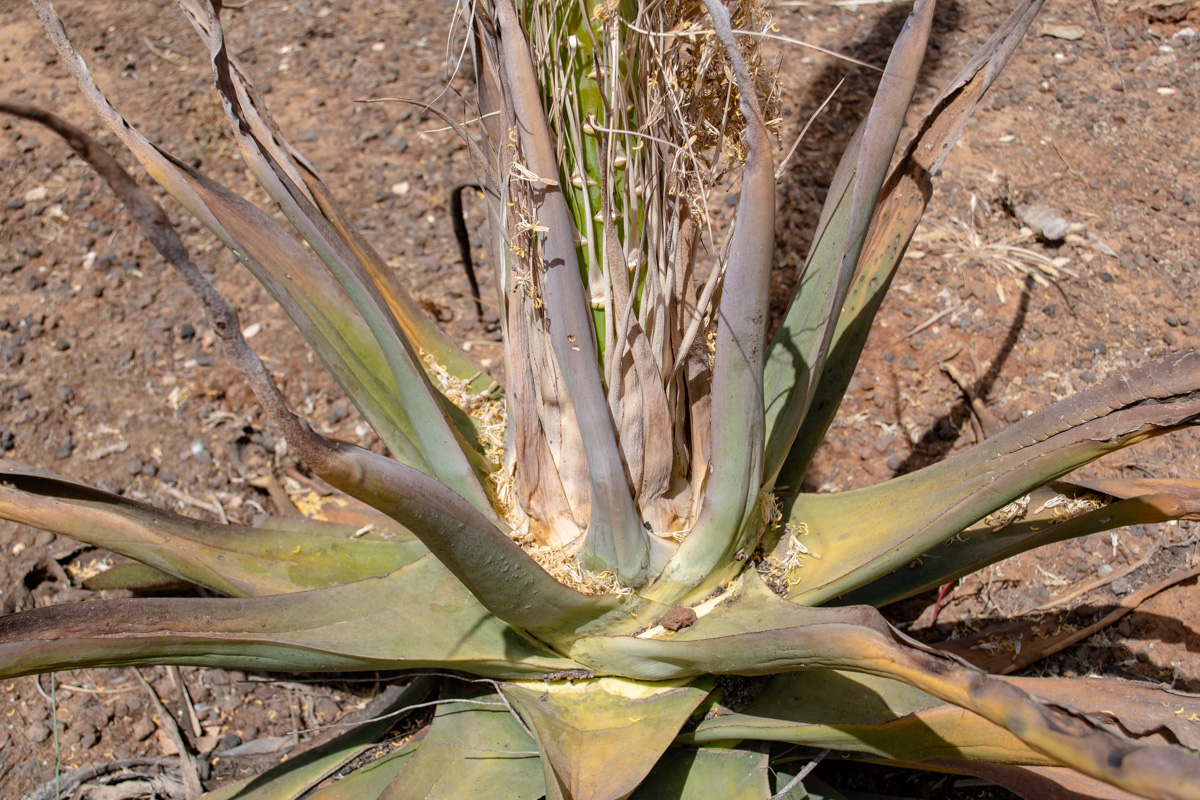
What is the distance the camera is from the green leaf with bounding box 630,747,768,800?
1.28 m

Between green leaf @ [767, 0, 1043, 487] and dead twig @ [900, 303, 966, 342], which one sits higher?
green leaf @ [767, 0, 1043, 487]

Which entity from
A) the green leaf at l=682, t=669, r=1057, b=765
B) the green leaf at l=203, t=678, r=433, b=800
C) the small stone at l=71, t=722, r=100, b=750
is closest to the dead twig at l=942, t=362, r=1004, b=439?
the green leaf at l=682, t=669, r=1057, b=765

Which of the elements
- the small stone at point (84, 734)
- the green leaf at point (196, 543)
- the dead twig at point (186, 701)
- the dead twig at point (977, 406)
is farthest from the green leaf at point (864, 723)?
the small stone at point (84, 734)

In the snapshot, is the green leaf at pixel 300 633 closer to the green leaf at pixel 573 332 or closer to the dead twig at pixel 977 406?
the green leaf at pixel 573 332

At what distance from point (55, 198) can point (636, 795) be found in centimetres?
270

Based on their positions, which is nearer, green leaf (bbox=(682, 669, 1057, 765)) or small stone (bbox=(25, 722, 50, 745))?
green leaf (bbox=(682, 669, 1057, 765))

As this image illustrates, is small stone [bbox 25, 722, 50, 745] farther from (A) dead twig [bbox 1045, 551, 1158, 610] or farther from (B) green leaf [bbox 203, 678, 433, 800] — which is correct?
(A) dead twig [bbox 1045, 551, 1158, 610]

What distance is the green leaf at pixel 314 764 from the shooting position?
4.84 feet

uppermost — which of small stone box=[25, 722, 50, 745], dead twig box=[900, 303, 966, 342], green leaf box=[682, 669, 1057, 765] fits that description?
small stone box=[25, 722, 50, 745]

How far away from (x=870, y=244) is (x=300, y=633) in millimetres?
1110

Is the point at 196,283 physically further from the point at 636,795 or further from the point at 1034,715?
the point at 636,795

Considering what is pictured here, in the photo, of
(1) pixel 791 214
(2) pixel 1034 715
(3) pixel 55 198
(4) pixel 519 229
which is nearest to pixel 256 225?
(4) pixel 519 229

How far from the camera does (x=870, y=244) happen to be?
1.48 metres

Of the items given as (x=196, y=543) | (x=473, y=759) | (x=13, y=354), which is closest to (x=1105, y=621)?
(x=473, y=759)
